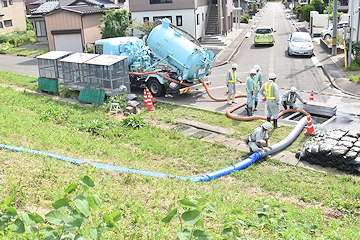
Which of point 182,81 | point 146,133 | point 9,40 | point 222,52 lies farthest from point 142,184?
point 9,40

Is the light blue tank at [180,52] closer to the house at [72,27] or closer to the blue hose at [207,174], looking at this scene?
the blue hose at [207,174]

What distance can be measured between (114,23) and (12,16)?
1006 inches

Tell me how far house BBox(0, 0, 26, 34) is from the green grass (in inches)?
1464

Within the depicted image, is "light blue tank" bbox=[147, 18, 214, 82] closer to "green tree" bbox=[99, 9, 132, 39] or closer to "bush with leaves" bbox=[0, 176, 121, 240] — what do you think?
"green tree" bbox=[99, 9, 132, 39]

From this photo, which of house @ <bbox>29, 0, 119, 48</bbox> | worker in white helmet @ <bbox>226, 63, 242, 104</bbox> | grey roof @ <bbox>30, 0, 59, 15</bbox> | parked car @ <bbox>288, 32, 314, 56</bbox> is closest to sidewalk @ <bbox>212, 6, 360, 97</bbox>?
parked car @ <bbox>288, 32, 314, 56</bbox>

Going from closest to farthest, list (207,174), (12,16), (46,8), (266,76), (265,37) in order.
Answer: (207,174) → (266,76) → (265,37) → (46,8) → (12,16)

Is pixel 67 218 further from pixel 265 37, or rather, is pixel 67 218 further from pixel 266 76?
pixel 265 37

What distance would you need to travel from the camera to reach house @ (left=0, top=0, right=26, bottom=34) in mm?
47312

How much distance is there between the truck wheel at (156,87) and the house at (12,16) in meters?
36.2

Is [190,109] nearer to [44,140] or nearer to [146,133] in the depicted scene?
[146,133]

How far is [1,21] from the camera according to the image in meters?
47.1

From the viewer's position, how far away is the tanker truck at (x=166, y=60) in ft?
55.3

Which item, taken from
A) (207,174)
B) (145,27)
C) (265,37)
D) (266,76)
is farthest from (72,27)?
(207,174)

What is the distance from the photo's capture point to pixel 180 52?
55.4 ft
